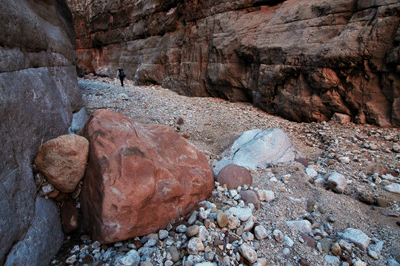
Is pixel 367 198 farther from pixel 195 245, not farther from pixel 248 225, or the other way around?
pixel 195 245

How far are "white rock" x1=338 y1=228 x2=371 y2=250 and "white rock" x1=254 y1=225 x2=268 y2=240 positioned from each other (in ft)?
1.99

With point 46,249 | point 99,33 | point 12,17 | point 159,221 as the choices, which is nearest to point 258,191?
point 159,221

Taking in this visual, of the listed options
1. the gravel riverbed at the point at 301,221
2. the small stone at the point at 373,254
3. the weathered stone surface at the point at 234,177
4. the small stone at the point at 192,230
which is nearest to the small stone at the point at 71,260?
the gravel riverbed at the point at 301,221

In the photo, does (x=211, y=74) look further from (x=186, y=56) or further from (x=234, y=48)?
(x=186, y=56)

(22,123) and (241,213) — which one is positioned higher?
(22,123)

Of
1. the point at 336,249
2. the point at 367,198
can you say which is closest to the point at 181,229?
the point at 336,249

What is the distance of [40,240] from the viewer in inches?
59.2

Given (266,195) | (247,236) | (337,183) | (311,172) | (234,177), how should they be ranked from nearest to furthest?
1. (247,236)
2. (266,195)
3. (337,183)
4. (234,177)
5. (311,172)

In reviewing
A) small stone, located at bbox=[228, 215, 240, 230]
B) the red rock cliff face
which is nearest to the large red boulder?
small stone, located at bbox=[228, 215, 240, 230]

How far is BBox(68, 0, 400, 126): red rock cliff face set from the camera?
378 centimetres

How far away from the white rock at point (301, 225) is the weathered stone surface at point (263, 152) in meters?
1.17

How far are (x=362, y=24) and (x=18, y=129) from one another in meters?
5.19

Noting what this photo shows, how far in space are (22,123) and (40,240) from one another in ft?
2.84

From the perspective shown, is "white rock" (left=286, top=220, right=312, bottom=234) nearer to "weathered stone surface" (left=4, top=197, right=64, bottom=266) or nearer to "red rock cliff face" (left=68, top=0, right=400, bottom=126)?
"weathered stone surface" (left=4, top=197, right=64, bottom=266)
